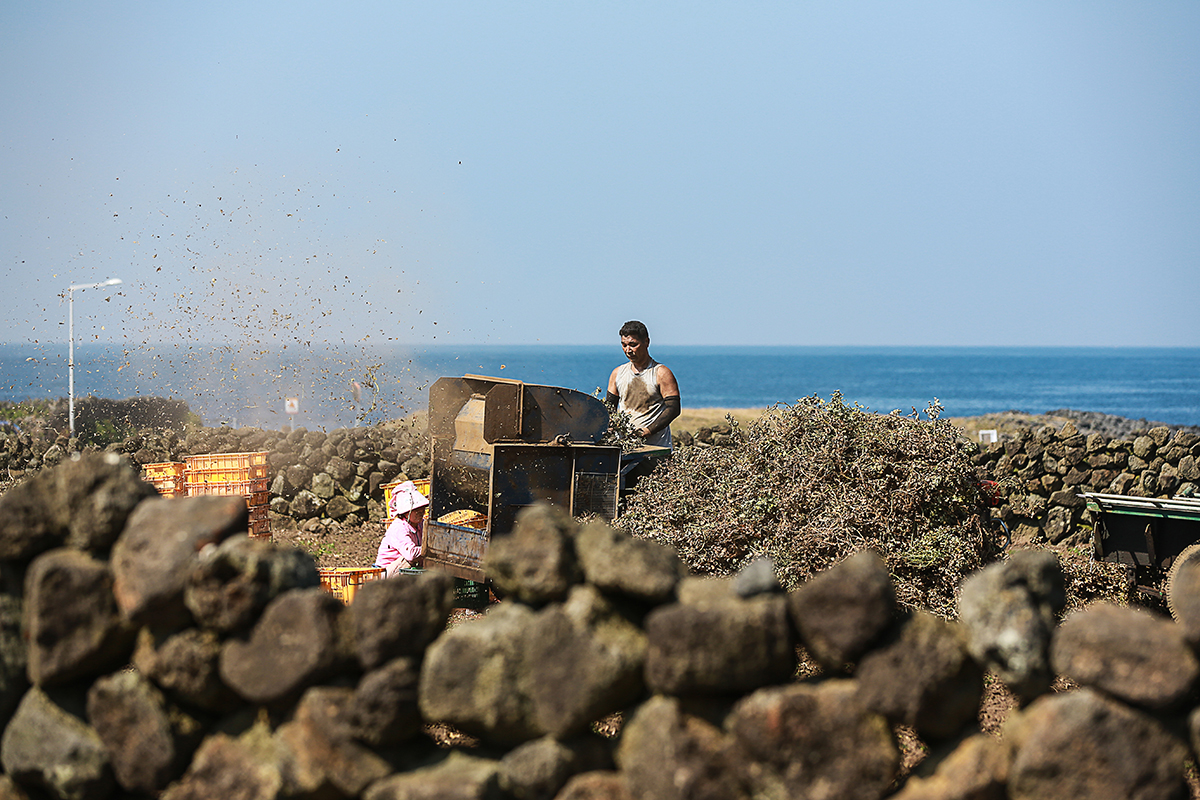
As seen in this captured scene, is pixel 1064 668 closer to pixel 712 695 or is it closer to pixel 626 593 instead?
pixel 712 695

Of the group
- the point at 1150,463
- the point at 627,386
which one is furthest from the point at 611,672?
the point at 1150,463

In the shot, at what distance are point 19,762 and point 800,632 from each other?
3364 mm

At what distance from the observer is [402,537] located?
8688 mm

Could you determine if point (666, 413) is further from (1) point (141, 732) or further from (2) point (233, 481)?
(1) point (141, 732)

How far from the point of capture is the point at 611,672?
Result: 11.4ft

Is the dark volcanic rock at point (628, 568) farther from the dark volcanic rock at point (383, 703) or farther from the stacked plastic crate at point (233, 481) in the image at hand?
the stacked plastic crate at point (233, 481)

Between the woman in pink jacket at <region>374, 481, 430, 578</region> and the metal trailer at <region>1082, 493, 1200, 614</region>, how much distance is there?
240 inches

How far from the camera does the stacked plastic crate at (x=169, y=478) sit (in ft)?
36.3

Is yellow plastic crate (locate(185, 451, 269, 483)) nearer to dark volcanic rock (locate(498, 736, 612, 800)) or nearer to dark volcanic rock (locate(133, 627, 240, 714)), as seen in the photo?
dark volcanic rock (locate(133, 627, 240, 714))

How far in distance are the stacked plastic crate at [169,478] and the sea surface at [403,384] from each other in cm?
436

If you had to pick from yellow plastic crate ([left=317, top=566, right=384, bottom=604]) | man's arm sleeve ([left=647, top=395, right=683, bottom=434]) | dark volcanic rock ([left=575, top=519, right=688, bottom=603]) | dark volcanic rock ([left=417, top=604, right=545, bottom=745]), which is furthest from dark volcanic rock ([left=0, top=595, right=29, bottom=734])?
man's arm sleeve ([left=647, top=395, right=683, bottom=434])

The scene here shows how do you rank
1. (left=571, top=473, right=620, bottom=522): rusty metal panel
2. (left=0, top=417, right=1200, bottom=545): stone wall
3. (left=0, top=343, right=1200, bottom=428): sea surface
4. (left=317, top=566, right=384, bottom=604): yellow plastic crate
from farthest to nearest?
(left=0, top=343, right=1200, bottom=428): sea surface < (left=0, top=417, right=1200, bottom=545): stone wall < (left=571, top=473, right=620, bottom=522): rusty metal panel < (left=317, top=566, right=384, bottom=604): yellow plastic crate

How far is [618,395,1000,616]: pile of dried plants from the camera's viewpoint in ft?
22.2

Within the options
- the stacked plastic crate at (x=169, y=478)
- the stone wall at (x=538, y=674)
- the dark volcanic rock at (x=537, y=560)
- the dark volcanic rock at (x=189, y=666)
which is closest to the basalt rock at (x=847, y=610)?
the stone wall at (x=538, y=674)
